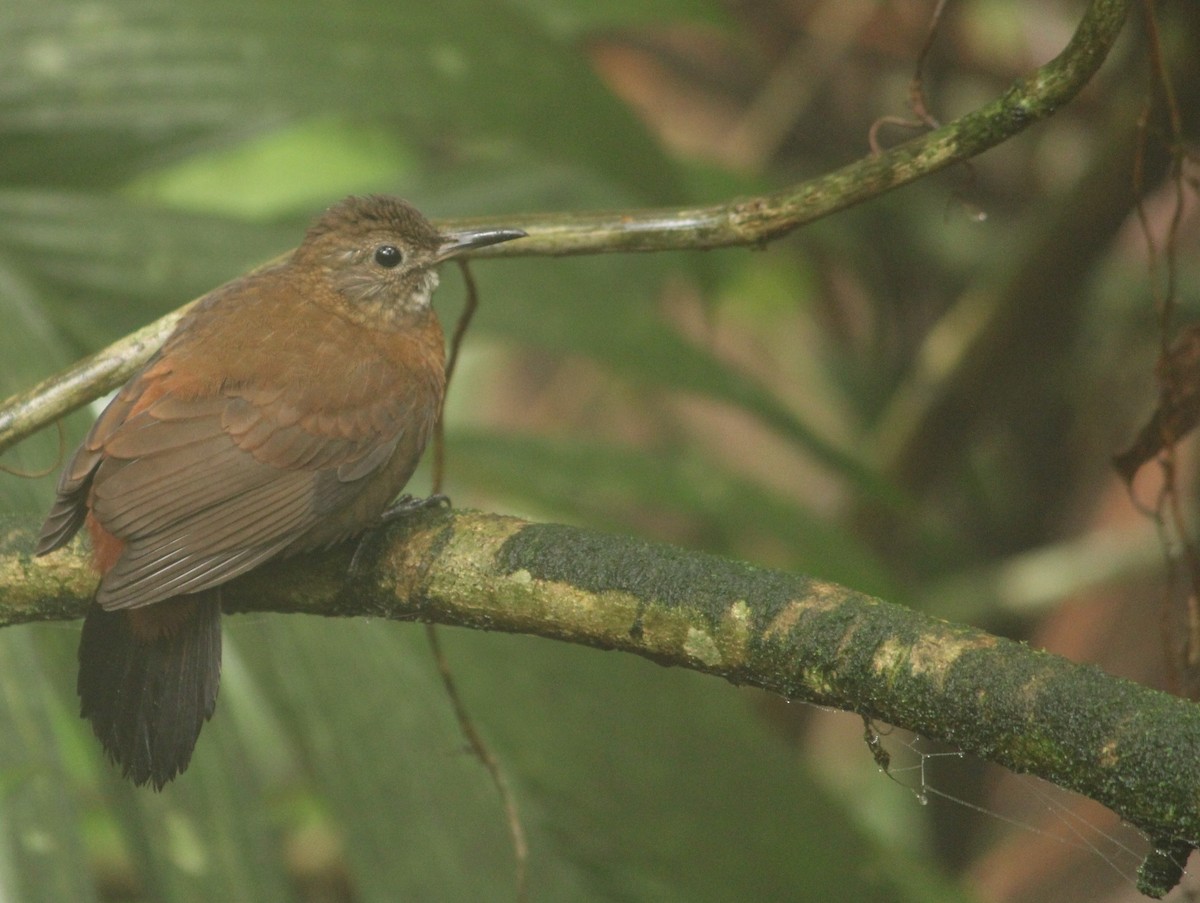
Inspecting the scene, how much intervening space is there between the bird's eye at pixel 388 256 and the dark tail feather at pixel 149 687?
87 cm

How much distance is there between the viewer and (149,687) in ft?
6.05

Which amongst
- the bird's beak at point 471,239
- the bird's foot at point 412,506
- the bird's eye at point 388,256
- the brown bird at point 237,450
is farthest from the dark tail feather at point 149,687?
the bird's eye at point 388,256

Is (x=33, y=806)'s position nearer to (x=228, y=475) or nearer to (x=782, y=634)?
(x=228, y=475)

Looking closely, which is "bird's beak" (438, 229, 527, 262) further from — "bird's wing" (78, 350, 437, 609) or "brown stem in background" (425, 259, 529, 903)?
"bird's wing" (78, 350, 437, 609)

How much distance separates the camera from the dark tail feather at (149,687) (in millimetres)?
1772

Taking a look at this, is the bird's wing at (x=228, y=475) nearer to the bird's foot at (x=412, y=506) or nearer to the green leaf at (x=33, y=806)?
the bird's foot at (x=412, y=506)

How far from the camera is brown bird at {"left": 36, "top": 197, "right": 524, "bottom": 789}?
6.02 ft

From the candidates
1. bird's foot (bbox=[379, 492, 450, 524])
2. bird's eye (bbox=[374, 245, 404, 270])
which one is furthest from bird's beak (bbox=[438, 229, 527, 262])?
bird's foot (bbox=[379, 492, 450, 524])

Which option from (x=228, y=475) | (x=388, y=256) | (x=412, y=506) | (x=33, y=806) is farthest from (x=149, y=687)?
(x=388, y=256)

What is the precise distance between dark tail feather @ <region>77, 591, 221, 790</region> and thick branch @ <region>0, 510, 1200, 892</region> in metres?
0.10

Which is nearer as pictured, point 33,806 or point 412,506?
point 33,806

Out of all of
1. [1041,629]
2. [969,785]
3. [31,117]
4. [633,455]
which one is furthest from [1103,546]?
[31,117]

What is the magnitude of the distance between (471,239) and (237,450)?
495 mm

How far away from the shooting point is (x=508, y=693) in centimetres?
225
